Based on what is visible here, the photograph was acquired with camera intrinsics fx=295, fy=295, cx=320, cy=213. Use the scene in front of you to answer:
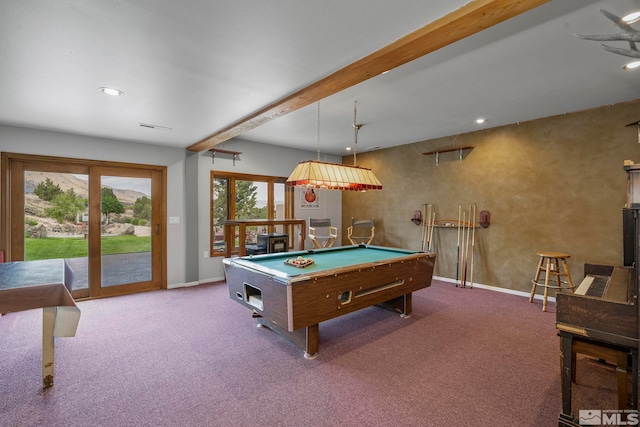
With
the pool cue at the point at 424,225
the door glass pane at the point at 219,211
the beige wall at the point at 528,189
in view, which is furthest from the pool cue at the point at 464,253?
the door glass pane at the point at 219,211

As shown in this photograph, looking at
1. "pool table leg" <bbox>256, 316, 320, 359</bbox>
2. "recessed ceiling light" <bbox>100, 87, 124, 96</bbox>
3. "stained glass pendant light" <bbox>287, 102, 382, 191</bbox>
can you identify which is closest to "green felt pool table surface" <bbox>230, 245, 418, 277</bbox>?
"pool table leg" <bbox>256, 316, 320, 359</bbox>

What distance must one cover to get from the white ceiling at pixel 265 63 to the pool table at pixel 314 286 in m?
1.74

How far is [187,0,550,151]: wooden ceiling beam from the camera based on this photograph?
1.60 metres

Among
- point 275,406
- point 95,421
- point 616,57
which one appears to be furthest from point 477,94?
point 95,421

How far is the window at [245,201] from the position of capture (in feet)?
18.3

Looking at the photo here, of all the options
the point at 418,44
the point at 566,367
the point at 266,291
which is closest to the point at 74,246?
the point at 266,291

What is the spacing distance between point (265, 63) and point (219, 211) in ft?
12.3

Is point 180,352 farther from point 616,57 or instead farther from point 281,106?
point 616,57

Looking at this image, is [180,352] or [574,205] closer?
[180,352]

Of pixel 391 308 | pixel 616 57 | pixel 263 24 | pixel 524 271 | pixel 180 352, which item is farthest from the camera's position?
pixel 524 271

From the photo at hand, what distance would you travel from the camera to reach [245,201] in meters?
5.90

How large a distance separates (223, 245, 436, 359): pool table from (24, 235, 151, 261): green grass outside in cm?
269

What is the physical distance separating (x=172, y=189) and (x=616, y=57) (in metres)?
5.81

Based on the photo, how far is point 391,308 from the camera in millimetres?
3828
